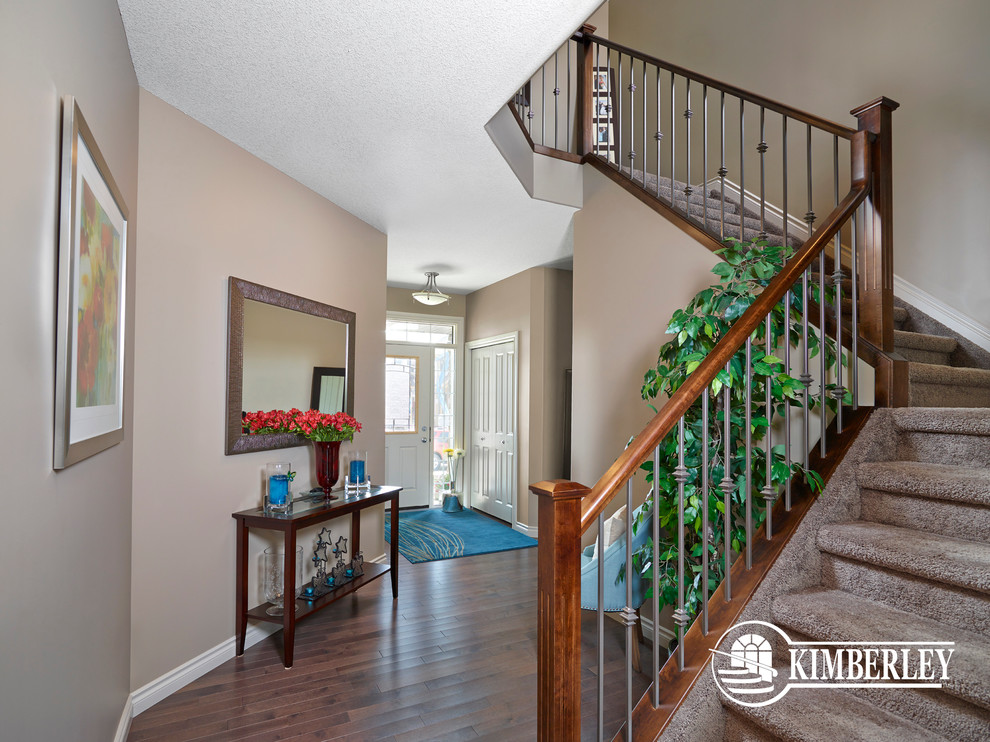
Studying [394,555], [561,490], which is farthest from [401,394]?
[561,490]

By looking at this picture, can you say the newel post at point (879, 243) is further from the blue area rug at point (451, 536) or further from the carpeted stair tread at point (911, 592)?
the blue area rug at point (451, 536)

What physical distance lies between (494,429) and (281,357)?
3.21 m

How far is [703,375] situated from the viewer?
1752 millimetres

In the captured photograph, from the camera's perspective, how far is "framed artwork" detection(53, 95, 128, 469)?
1298 mm

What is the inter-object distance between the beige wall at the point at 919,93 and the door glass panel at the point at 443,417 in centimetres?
422

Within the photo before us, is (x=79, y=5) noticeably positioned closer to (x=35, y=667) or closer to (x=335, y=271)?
(x=35, y=667)

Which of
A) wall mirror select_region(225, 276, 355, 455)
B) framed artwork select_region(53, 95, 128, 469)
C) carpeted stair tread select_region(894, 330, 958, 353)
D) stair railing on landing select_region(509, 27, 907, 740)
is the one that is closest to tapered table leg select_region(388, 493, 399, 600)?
wall mirror select_region(225, 276, 355, 455)

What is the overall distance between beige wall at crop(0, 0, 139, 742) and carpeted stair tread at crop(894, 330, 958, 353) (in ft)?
10.3

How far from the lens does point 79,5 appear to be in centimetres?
147

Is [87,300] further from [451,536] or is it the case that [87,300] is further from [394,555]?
[451,536]

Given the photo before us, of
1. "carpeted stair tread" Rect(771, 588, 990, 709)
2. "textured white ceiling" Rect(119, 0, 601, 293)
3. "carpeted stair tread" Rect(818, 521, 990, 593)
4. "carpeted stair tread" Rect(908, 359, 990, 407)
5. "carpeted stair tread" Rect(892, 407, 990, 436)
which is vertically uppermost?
"textured white ceiling" Rect(119, 0, 601, 293)

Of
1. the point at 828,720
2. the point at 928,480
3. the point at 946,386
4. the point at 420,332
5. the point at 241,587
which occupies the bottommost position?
the point at 241,587

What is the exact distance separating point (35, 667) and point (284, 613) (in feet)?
5.61

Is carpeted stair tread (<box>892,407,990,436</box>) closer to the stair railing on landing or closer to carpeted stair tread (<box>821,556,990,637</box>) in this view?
the stair railing on landing
